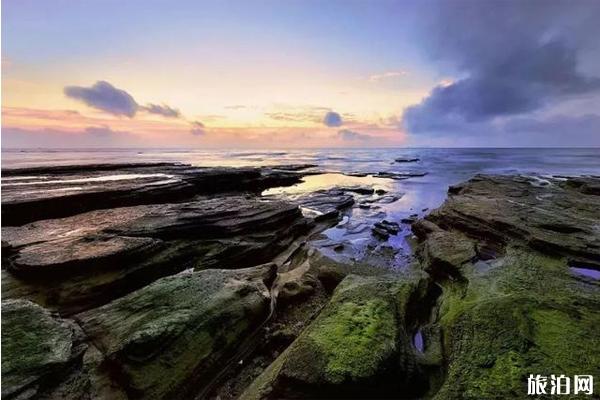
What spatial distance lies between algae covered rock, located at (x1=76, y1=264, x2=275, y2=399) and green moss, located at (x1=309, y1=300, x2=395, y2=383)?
170cm

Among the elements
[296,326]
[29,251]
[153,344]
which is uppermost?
[29,251]

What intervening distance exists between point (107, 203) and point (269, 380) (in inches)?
524

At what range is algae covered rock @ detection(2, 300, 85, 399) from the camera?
3.93 meters

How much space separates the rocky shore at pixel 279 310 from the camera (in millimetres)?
4254

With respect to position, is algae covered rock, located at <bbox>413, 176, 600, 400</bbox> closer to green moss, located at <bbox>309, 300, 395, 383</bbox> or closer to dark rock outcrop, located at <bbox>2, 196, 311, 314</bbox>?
green moss, located at <bbox>309, 300, 395, 383</bbox>

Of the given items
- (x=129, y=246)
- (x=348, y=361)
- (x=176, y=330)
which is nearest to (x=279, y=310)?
(x=176, y=330)

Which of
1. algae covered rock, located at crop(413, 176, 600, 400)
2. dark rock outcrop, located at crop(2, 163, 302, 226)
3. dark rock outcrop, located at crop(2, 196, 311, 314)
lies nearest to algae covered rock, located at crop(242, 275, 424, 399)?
algae covered rock, located at crop(413, 176, 600, 400)

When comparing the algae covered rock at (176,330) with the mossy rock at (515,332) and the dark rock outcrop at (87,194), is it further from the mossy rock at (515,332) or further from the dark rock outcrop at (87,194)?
the dark rock outcrop at (87,194)

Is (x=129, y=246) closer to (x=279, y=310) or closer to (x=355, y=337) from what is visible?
(x=279, y=310)

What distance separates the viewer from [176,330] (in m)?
5.17

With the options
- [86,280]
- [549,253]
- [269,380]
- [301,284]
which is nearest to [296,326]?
[301,284]

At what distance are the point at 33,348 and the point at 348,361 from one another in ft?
13.9

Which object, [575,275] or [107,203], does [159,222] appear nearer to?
[107,203]

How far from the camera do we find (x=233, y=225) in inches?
439
